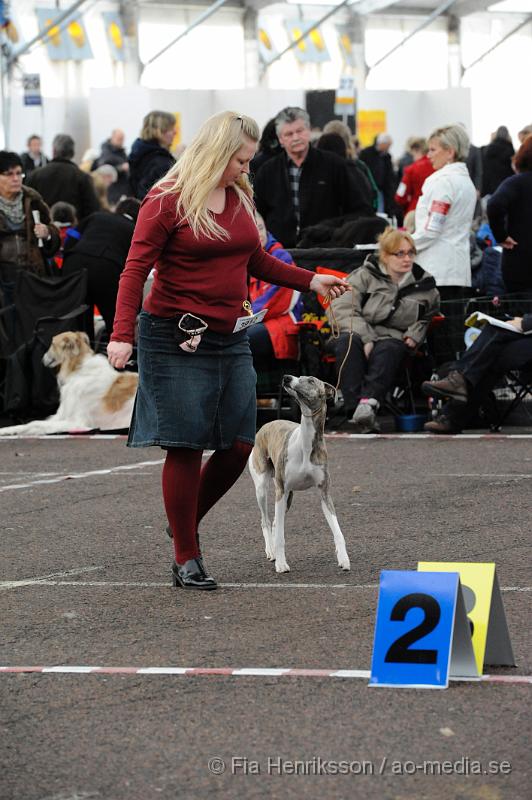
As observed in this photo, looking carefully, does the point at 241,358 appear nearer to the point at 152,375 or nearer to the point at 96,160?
the point at 152,375

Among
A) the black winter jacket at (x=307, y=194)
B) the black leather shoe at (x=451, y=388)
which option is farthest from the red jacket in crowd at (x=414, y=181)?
the black leather shoe at (x=451, y=388)

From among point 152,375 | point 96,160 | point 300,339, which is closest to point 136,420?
point 152,375

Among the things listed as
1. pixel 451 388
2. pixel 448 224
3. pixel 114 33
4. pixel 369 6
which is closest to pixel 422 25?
pixel 369 6

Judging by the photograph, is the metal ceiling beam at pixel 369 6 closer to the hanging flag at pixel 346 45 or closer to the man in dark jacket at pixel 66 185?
the hanging flag at pixel 346 45

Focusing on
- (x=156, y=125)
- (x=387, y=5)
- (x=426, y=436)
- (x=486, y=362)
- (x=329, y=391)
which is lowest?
(x=426, y=436)

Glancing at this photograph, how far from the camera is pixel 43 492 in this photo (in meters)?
8.67

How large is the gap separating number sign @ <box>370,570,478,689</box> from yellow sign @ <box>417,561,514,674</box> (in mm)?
97

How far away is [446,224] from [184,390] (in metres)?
6.23

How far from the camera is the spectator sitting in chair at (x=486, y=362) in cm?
1045

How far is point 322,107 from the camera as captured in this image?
19359 mm

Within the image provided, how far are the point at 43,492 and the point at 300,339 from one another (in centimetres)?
315

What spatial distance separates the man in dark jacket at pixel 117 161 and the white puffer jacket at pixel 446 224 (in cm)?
840

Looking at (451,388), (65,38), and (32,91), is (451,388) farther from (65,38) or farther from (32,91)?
(65,38)

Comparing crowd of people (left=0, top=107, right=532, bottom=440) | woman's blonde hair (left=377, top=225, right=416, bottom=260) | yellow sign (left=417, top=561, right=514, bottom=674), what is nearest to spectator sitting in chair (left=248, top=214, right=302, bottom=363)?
crowd of people (left=0, top=107, right=532, bottom=440)
